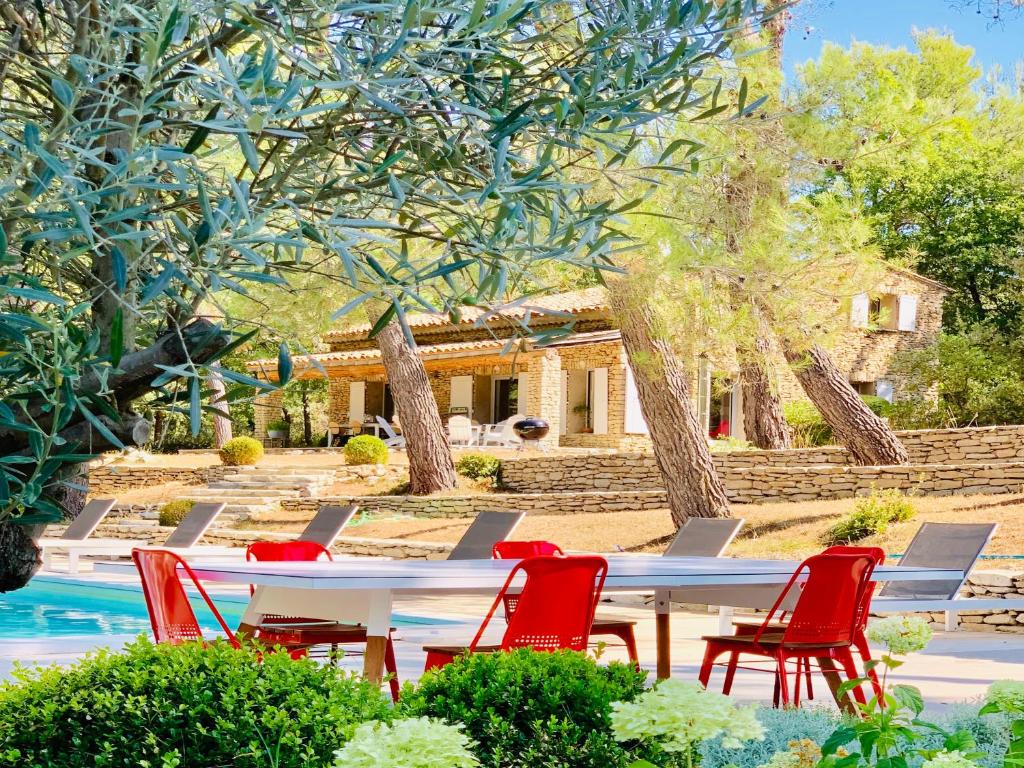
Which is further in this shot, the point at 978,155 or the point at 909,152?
the point at 978,155

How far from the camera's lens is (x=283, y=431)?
31.8 metres

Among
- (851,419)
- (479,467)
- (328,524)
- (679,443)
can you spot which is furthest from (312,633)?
(479,467)

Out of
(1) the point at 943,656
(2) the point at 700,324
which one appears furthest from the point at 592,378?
(1) the point at 943,656

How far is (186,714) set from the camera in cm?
304

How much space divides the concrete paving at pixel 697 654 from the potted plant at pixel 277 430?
65.8ft

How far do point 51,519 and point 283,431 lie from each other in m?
29.7

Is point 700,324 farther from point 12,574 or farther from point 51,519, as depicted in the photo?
point 51,519

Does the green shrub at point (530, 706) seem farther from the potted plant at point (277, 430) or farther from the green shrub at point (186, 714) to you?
the potted plant at point (277, 430)

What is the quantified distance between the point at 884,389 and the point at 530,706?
83.9ft

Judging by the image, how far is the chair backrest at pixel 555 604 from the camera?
4812mm

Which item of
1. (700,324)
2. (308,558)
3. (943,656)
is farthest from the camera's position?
(700,324)

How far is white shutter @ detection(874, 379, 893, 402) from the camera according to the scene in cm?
2742

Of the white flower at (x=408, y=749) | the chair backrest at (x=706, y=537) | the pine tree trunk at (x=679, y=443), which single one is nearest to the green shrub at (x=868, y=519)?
the pine tree trunk at (x=679, y=443)

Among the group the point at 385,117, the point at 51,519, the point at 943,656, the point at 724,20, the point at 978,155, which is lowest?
the point at 943,656
